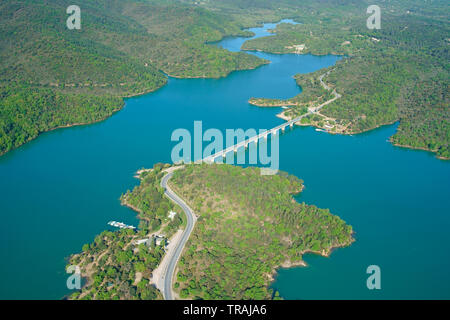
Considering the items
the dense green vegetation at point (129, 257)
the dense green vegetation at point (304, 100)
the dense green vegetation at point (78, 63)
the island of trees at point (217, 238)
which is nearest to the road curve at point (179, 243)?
the island of trees at point (217, 238)

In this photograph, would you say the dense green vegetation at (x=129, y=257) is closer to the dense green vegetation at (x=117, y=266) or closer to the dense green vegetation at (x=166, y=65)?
the dense green vegetation at (x=117, y=266)

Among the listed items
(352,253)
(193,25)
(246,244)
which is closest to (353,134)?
(352,253)

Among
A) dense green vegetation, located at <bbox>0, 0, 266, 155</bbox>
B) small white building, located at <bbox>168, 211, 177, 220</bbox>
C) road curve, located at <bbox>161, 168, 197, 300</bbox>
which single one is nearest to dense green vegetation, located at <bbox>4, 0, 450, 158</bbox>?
dense green vegetation, located at <bbox>0, 0, 266, 155</bbox>

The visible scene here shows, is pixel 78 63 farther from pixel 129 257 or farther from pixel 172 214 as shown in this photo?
pixel 129 257

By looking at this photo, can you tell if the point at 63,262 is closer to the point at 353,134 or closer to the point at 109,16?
the point at 353,134

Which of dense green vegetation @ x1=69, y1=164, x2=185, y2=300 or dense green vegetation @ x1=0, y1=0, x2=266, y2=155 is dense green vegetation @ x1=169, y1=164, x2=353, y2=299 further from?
dense green vegetation @ x1=0, y1=0, x2=266, y2=155

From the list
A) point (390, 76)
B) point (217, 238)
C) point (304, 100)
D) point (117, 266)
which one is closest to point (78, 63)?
point (304, 100)
